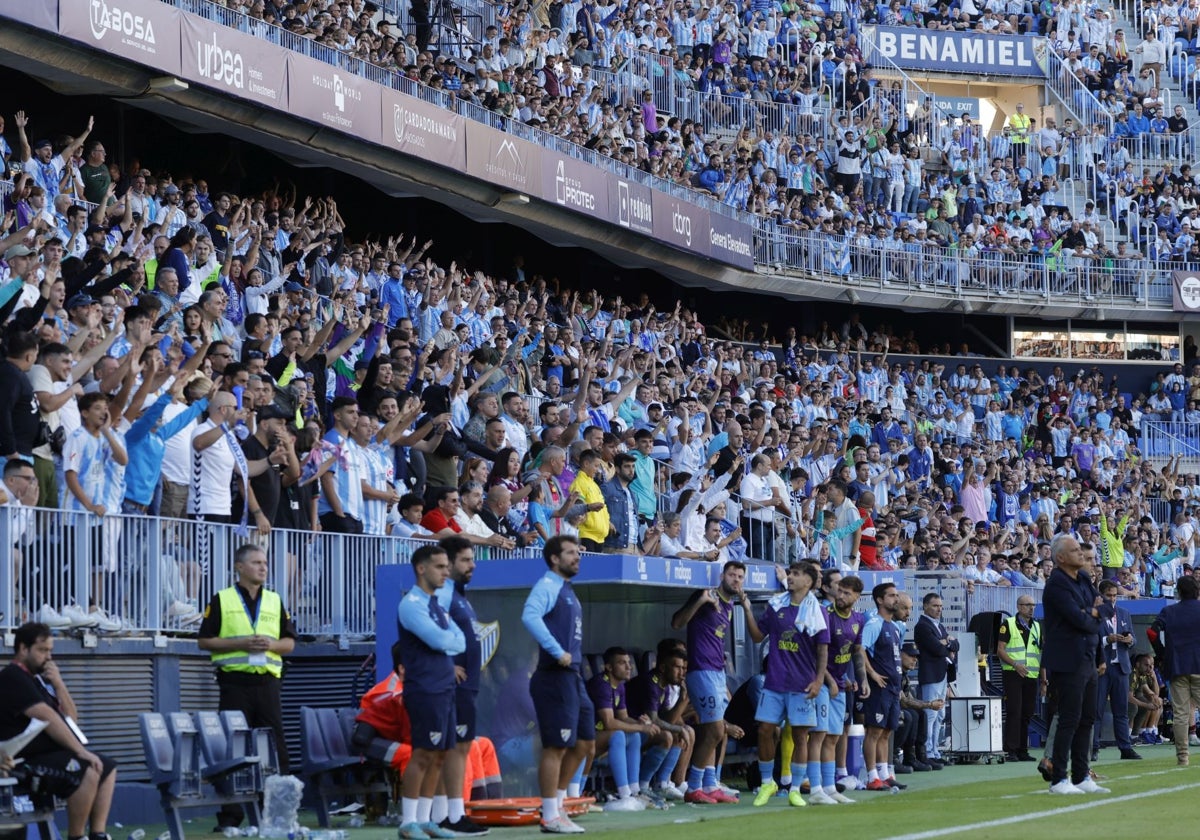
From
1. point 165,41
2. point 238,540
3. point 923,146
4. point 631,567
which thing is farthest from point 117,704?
point 923,146

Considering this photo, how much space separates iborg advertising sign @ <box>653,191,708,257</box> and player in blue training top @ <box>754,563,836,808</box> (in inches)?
766

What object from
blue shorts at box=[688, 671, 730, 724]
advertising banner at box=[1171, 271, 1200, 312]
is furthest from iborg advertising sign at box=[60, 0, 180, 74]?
advertising banner at box=[1171, 271, 1200, 312]

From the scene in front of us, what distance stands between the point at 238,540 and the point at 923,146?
3282cm

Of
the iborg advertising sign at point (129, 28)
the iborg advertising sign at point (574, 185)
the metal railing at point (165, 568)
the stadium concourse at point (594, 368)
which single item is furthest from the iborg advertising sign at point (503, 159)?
the metal railing at point (165, 568)

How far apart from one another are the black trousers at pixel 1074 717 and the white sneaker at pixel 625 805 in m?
3.19

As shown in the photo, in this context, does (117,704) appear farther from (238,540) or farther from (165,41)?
(165,41)

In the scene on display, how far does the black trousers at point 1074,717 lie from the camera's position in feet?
48.5

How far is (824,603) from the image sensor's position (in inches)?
722

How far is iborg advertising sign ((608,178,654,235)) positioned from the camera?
33906 millimetres

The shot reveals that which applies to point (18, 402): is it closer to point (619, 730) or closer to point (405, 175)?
point (619, 730)

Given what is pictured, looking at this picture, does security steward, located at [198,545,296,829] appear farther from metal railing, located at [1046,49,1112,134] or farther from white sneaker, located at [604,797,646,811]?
metal railing, located at [1046,49,1112,134]

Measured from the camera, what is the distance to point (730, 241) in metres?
37.7

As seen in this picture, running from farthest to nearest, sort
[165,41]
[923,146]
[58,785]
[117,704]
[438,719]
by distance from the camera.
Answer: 1. [923,146]
2. [165,41]
3. [117,704]
4. [438,719]
5. [58,785]

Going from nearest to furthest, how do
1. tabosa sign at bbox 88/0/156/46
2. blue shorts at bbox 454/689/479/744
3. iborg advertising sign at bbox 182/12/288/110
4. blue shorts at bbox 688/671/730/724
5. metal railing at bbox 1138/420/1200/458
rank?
blue shorts at bbox 454/689/479/744 < blue shorts at bbox 688/671/730/724 < tabosa sign at bbox 88/0/156/46 < iborg advertising sign at bbox 182/12/288/110 < metal railing at bbox 1138/420/1200/458
